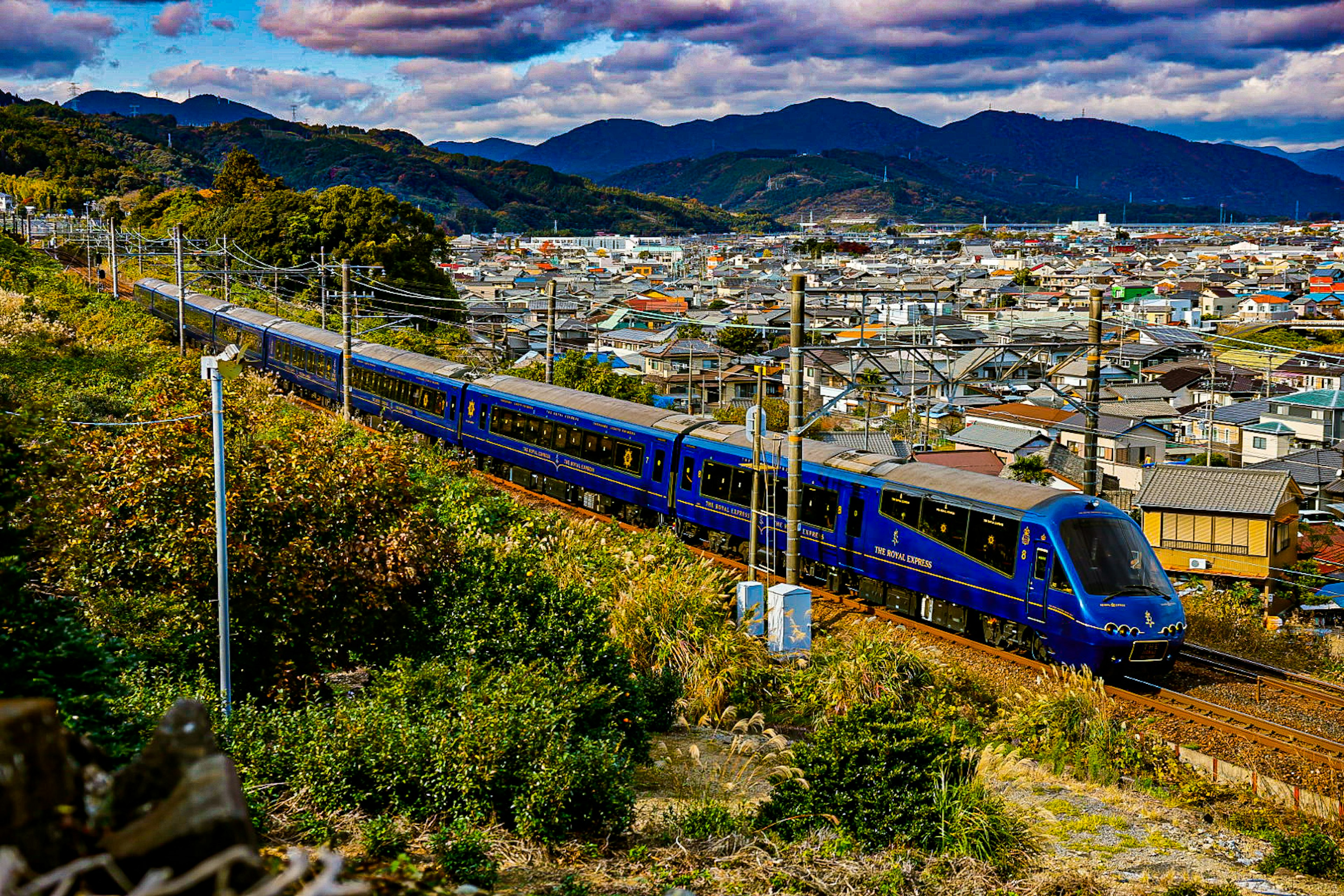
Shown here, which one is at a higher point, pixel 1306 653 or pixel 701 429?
pixel 701 429

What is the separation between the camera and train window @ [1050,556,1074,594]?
13578 mm

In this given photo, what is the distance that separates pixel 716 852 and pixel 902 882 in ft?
4.22

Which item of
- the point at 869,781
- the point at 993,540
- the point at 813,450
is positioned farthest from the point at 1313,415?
the point at 869,781

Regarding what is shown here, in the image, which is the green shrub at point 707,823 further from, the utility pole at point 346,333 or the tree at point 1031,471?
the tree at point 1031,471

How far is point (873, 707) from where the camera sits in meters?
Answer: 10.0

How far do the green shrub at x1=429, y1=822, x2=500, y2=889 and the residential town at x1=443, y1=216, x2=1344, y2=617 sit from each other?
25.2 ft

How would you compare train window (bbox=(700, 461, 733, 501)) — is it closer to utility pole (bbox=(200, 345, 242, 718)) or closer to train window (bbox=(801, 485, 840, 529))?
train window (bbox=(801, 485, 840, 529))

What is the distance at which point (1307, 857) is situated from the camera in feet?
31.0

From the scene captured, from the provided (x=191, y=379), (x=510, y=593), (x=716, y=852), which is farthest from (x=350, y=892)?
(x=191, y=379)

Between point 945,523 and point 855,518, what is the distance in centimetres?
173

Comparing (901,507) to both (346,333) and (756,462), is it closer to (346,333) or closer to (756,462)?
(756,462)

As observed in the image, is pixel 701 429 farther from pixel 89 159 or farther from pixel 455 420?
pixel 89 159

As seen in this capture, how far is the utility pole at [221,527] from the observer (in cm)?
990

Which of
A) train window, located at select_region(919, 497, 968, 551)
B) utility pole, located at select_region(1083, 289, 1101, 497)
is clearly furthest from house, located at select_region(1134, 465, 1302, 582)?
train window, located at select_region(919, 497, 968, 551)
